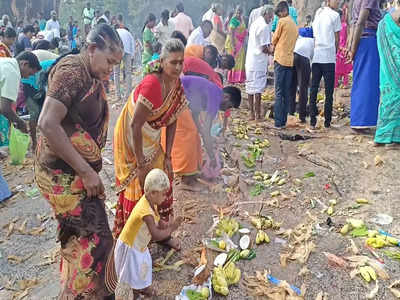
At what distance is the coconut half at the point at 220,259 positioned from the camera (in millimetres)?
3517

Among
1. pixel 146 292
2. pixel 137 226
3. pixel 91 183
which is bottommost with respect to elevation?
pixel 146 292

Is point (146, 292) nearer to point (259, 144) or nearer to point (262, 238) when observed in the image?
point (262, 238)

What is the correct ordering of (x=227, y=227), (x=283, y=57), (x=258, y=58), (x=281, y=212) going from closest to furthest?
1. (x=227, y=227)
2. (x=281, y=212)
3. (x=283, y=57)
4. (x=258, y=58)

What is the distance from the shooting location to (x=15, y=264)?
167 inches

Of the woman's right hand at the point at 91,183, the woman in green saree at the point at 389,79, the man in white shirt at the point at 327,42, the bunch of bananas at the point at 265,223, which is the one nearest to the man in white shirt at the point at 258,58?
the man in white shirt at the point at 327,42

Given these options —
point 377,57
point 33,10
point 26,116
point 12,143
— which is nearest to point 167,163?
point 12,143

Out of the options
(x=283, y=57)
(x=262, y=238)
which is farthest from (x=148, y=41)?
(x=262, y=238)

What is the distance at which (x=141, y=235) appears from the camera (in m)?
3.04

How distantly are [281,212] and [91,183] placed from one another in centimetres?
265

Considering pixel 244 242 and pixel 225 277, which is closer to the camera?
pixel 225 277

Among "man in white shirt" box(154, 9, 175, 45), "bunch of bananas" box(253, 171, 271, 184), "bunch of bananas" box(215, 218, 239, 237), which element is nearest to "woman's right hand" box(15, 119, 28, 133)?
"bunch of bananas" box(215, 218, 239, 237)

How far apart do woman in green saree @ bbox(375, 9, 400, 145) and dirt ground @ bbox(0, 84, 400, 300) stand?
260 mm

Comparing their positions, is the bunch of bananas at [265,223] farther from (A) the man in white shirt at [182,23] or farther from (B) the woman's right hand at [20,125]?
(A) the man in white shirt at [182,23]

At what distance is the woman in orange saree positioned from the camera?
3.26 m
